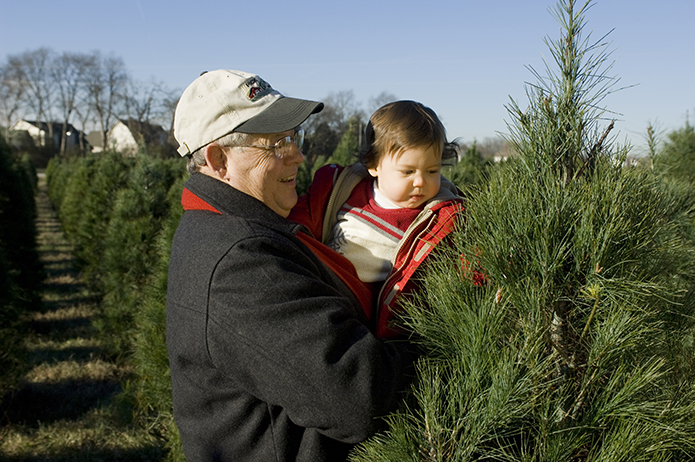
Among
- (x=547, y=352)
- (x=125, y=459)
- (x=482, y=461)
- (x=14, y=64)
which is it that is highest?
(x=14, y=64)

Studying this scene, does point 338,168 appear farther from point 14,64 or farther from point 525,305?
point 14,64

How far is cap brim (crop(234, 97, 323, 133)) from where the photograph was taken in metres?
1.77

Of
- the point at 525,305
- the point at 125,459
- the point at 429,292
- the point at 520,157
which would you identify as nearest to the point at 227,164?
the point at 429,292

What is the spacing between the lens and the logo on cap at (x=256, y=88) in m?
1.82

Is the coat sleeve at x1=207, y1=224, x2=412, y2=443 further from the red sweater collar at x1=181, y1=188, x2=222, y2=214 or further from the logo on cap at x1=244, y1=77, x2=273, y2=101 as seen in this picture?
the logo on cap at x1=244, y1=77, x2=273, y2=101

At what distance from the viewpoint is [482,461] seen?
134cm

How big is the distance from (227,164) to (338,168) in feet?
2.33

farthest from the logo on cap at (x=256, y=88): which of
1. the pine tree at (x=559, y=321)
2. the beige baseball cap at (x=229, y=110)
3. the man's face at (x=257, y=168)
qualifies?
the pine tree at (x=559, y=321)

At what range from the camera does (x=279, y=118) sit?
1790mm

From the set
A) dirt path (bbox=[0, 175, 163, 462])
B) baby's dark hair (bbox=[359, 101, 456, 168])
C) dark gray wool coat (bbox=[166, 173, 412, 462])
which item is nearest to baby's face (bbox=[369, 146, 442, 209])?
baby's dark hair (bbox=[359, 101, 456, 168])

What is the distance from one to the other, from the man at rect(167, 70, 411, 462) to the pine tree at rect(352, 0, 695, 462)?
17 cm

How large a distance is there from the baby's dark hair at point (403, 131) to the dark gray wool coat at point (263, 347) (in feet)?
2.19

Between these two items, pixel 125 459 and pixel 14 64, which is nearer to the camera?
pixel 125 459

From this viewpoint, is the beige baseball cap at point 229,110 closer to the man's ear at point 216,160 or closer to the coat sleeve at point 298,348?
the man's ear at point 216,160
